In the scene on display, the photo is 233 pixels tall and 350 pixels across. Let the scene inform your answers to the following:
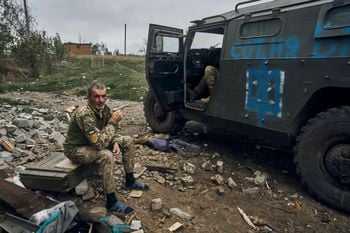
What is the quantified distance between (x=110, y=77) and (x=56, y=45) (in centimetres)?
779

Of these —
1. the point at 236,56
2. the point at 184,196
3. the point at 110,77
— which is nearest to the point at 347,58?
the point at 236,56

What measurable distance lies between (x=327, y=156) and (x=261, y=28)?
176 cm

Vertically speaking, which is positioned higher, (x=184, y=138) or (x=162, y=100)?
(x=162, y=100)

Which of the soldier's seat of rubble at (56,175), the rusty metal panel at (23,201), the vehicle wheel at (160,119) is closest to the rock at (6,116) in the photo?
the vehicle wheel at (160,119)

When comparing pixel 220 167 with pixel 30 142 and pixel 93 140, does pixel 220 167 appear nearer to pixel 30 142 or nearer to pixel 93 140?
pixel 93 140

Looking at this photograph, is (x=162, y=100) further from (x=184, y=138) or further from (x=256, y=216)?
(x=256, y=216)

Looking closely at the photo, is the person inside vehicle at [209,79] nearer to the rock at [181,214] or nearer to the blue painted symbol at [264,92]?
the blue painted symbol at [264,92]

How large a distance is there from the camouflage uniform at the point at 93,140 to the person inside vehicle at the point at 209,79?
2006 millimetres

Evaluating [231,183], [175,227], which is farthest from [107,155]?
[231,183]

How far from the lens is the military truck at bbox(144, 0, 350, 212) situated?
3.66 m

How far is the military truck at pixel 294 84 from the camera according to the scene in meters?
3.66

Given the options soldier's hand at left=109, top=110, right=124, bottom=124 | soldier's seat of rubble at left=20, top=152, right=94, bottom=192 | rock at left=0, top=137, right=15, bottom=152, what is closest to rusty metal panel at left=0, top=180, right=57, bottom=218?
soldier's seat of rubble at left=20, top=152, right=94, bottom=192

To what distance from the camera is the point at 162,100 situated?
5883 mm

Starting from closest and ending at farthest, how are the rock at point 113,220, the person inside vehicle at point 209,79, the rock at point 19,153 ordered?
the rock at point 113,220 < the rock at point 19,153 < the person inside vehicle at point 209,79
